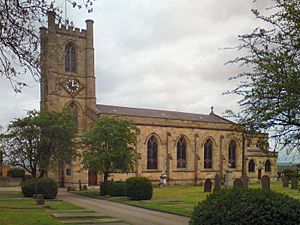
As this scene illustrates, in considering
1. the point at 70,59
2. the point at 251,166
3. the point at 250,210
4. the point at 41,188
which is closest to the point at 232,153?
the point at 251,166

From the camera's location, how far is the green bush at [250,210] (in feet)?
27.1

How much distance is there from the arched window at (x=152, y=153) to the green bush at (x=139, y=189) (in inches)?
814

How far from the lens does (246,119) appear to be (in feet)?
36.3

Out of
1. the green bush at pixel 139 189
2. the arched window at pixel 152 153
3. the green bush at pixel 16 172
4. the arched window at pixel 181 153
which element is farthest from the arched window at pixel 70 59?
the green bush at pixel 139 189

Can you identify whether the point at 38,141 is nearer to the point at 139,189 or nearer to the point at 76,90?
the point at 139,189

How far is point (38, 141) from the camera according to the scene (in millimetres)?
31562

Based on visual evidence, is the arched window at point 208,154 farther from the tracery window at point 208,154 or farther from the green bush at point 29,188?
the green bush at point 29,188

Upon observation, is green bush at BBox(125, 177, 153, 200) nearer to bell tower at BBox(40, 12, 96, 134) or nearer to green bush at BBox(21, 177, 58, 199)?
green bush at BBox(21, 177, 58, 199)

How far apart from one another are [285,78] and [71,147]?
1005 inches

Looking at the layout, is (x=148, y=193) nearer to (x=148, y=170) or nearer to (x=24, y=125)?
(x=24, y=125)

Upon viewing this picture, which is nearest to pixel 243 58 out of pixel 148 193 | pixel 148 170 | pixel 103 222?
pixel 103 222

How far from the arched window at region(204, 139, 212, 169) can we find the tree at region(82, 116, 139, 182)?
22.3 m

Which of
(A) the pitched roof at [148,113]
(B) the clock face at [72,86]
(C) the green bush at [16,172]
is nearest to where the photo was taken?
(B) the clock face at [72,86]

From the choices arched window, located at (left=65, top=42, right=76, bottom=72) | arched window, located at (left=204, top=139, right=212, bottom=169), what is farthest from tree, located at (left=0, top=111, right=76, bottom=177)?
arched window, located at (left=204, top=139, right=212, bottom=169)
